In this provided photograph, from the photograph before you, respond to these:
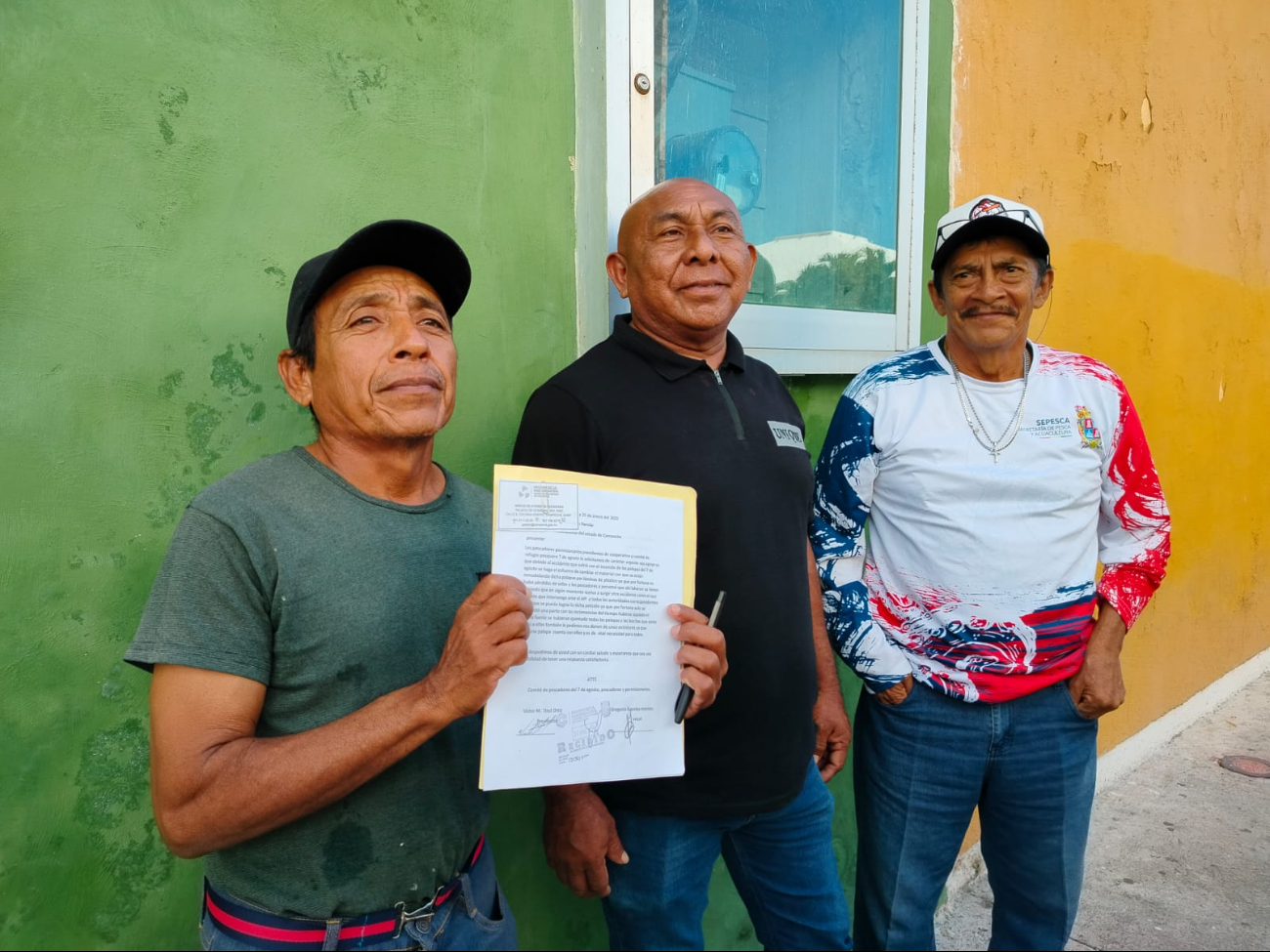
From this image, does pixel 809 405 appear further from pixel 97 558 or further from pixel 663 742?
pixel 97 558

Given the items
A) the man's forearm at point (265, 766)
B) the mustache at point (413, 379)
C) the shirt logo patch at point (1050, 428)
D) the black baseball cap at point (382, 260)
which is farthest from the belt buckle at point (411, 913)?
the shirt logo patch at point (1050, 428)

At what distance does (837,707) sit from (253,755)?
59.4 inches

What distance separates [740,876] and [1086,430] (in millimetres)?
1400

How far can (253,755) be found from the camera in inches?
45.8

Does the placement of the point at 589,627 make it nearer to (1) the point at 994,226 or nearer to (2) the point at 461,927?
(2) the point at 461,927

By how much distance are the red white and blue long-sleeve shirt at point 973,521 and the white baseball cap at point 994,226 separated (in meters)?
0.29

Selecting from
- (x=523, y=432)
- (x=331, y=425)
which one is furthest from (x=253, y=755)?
(x=523, y=432)

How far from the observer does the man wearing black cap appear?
116cm

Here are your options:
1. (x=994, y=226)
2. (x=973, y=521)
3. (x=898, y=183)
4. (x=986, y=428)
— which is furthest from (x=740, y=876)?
(x=898, y=183)

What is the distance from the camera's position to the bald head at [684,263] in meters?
1.94

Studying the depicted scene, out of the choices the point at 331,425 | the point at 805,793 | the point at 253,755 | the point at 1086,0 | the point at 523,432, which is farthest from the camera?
the point at 1086,0

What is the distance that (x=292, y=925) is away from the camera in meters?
1.28

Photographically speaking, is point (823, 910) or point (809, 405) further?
point (809, 405)

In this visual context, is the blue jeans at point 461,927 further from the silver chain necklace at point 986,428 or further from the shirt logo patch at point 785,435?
the silver chain necklace at point 986,428
